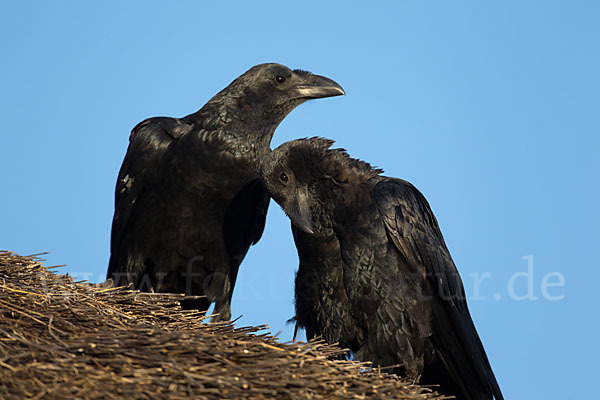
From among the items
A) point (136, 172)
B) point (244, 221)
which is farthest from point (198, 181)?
point (244, 221)

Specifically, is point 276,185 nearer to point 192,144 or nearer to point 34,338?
point 192,144

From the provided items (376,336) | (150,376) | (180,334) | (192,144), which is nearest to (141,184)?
(192,144)

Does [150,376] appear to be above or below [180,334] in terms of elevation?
below

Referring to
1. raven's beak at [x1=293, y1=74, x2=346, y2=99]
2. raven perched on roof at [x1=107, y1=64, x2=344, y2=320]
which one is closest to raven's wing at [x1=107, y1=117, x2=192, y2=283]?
raven perched on roof at [x1=107, y1=64, x2=344, y2=320]

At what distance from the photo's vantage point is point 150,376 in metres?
4.15

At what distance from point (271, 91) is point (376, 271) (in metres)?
2.28

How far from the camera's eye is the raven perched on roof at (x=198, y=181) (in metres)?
7.57

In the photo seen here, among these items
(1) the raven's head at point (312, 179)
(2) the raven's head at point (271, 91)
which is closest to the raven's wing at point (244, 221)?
(2) the raven's head at point (271, 91)

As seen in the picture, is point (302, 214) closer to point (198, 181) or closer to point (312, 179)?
point (312, 179)

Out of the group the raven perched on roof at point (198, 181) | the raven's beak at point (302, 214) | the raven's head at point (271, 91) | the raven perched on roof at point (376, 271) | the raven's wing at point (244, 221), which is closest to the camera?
the raven perched on roof at point (376, 271)

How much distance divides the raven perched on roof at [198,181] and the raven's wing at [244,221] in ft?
0.05

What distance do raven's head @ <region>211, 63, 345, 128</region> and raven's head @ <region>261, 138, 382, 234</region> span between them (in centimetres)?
104

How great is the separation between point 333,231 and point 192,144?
5.95 ft

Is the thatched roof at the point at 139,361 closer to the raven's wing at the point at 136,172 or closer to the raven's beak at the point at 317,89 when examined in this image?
the raven's wing at the point at 136,172
